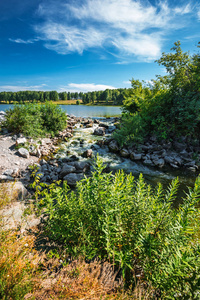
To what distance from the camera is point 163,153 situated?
11852 millimetres

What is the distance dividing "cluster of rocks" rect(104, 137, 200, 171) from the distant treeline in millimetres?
79399

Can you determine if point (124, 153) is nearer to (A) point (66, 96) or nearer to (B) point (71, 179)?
(B) point (71, 179)

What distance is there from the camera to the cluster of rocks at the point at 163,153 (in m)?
10.9

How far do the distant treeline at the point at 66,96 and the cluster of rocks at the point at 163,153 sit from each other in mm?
79399

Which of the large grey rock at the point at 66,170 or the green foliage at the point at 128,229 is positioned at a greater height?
the green foliage at the point at 128,229

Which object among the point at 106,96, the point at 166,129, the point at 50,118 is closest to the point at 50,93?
the point at 106,96

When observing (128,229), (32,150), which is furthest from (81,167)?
(128,229)

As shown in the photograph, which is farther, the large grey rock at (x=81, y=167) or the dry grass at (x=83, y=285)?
the large grey rock at (x=81, y=167)

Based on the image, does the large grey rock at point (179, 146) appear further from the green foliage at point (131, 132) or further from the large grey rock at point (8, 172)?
the large grey rock at point (8, 172)

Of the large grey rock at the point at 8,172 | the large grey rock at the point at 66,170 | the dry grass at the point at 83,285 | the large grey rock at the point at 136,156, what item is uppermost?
the dry grass at the point at 83,285

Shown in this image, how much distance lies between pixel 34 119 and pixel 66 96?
119 metres

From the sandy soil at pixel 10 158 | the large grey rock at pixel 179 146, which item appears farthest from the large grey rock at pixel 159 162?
the sandy soil at pixel 10 158

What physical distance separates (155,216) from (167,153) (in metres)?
10.9

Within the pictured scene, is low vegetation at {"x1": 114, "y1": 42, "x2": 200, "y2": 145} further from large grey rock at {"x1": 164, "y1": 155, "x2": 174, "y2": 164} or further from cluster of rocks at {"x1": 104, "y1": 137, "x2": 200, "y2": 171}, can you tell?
large grey rock at {"x1": 164, "y1": 155, "x2": 174, "y2": 164}
